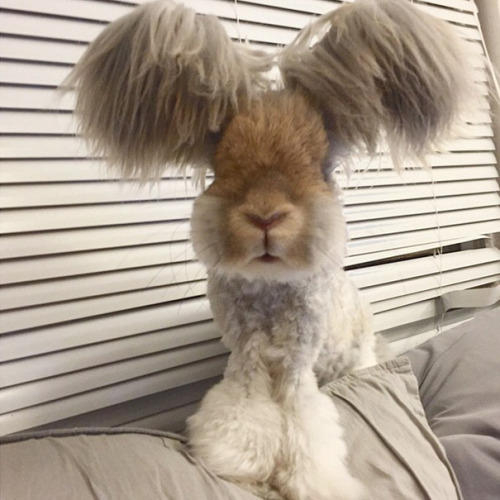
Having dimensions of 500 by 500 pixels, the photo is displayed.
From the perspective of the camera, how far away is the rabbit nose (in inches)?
24.3

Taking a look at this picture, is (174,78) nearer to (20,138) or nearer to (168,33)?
(168,33)

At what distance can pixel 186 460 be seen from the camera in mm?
719

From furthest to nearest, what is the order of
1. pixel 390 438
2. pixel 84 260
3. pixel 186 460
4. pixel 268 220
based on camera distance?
pixel 84 260, pixel 390 438, pixel 186 460, pixel 268 220

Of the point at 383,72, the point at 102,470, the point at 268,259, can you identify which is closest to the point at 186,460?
the point at 102,470

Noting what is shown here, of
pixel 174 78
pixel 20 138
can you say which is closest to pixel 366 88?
pixel 174 78

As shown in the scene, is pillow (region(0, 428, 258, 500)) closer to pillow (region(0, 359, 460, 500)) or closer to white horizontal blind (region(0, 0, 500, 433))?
pillow (region(0, 359, 460, 500))

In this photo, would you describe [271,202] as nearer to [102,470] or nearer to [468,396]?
[102,470]

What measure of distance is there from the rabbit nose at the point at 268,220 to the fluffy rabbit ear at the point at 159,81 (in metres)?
0.14

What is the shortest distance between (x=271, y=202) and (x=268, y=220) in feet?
0.07

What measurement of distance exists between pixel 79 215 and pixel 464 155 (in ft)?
3.85

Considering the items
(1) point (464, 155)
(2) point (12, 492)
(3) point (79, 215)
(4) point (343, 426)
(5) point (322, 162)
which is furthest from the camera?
(1) point (464, 155)

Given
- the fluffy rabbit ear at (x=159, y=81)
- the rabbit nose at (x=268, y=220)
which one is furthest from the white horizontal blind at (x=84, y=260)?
the rabbit nose at (x=268, y=220)

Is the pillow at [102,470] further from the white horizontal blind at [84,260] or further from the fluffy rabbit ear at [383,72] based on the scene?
the fluffy rabbit ear at [383,72]

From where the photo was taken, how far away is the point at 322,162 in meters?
0.72
